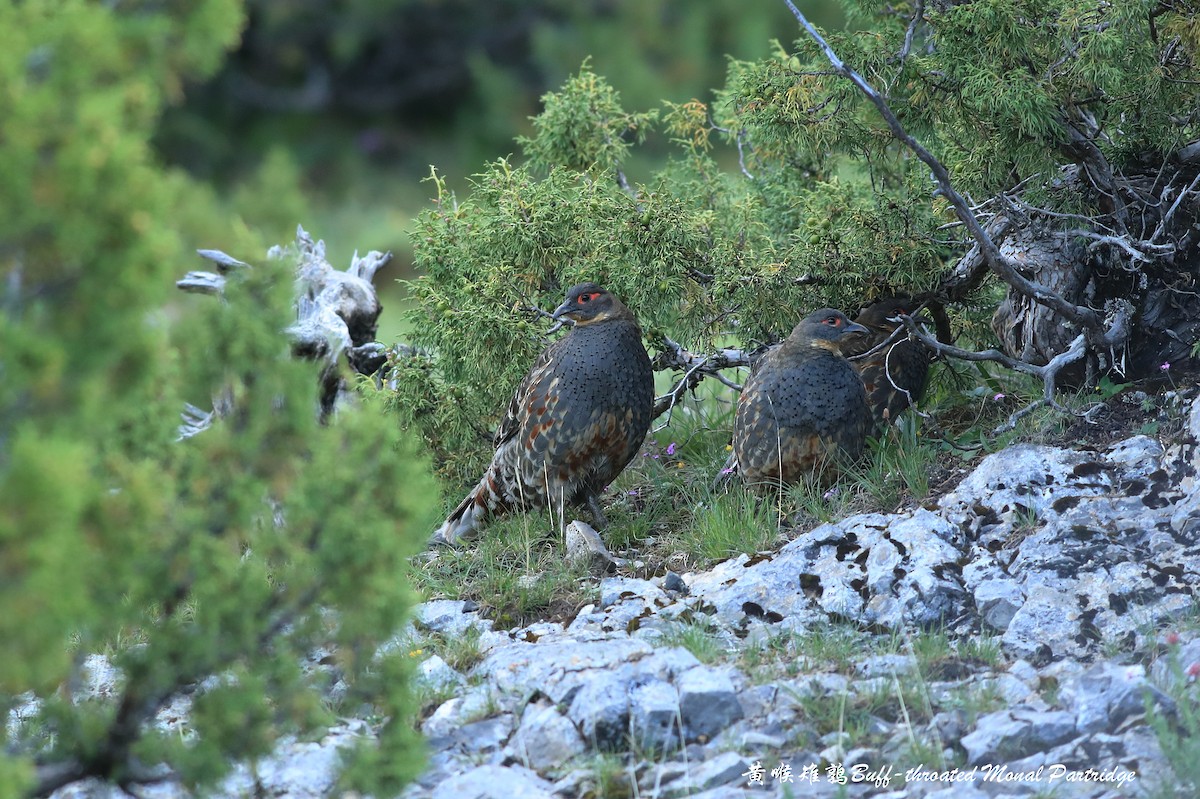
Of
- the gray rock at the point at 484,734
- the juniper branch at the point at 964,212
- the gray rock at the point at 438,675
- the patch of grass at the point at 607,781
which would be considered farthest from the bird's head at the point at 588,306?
the patch of grass at the point at 607,781

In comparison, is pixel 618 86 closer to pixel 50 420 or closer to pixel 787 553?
pixel 787 553

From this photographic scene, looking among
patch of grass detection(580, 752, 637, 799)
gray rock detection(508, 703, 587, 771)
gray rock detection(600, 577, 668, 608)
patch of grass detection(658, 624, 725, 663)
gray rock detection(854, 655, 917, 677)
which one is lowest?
patch of grass detection(580, 752, 637, 799)

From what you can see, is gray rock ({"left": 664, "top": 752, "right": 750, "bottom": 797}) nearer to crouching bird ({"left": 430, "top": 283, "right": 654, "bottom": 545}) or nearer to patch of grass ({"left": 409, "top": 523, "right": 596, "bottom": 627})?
patch of grass ({"left": 409, "top": 523, "right": 596, "bottom": 627})

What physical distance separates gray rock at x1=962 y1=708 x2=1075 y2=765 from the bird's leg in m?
2.50

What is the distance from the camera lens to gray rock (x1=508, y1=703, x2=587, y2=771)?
3.78 m

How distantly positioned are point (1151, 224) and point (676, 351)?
2245 millimetres

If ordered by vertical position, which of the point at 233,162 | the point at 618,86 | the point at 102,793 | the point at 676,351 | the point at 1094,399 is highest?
the point at 233,162

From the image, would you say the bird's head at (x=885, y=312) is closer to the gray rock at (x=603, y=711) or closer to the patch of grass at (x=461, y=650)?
the patch of grass at (x=461, y=650)

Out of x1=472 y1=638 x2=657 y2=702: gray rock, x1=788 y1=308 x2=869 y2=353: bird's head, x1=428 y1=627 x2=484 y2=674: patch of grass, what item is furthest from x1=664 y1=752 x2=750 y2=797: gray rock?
x1=788 y1=308 x2=869 y2=353: bird's head

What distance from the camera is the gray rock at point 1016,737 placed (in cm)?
347

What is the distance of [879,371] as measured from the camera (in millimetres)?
5859

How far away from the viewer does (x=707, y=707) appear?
3846 mm

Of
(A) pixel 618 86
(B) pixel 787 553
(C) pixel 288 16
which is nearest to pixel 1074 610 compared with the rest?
(B) pixel 787 553

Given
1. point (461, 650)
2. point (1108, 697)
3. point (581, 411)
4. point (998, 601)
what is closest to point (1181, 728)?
point (1108, 697)
